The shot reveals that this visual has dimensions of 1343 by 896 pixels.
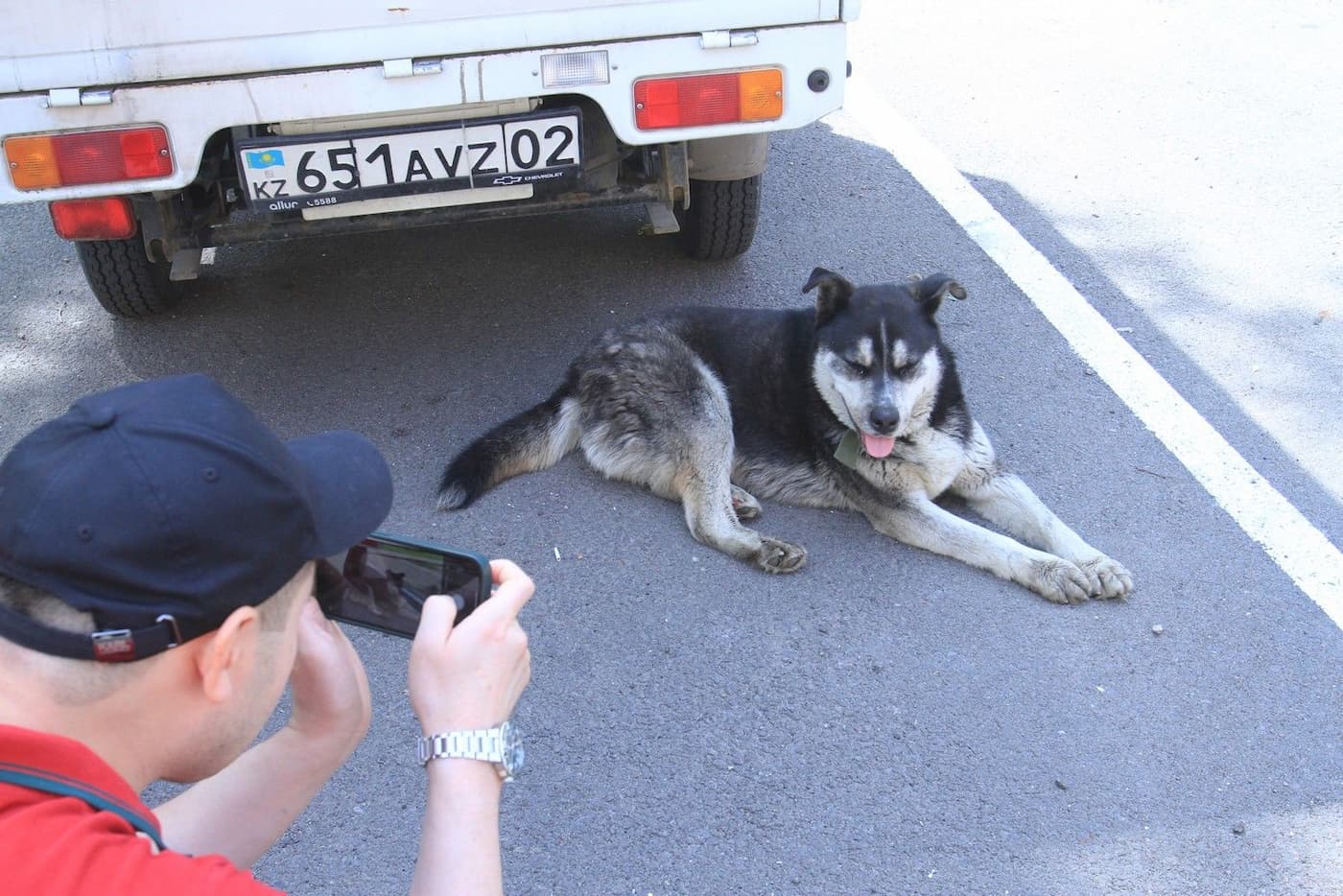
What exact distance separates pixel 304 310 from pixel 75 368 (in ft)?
3.05

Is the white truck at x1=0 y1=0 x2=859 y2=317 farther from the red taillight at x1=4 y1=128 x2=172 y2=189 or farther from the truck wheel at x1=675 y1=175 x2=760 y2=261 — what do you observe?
the truck wheel at x1=675 y1=175 x2=760 y2=261

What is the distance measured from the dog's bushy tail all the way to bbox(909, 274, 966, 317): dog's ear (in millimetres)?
1284

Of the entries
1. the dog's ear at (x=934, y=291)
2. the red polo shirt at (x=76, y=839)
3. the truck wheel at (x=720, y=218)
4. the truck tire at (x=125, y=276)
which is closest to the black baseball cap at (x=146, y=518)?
the red polo shirt at (x=76, y=839)

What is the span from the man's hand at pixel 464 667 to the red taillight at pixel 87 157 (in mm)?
2544

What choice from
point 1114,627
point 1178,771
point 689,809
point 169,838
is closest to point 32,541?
point 169,838

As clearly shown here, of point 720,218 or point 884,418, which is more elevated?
→ point 720,218

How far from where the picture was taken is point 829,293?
4113mm

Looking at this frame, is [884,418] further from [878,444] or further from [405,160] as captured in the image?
[405,160]

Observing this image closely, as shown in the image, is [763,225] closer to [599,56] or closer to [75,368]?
[599,56]

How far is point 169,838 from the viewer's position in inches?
74.3

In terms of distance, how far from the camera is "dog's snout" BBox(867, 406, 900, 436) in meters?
3.90

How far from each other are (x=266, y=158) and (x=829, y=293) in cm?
189

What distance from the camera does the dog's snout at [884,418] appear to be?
3900 millimetres

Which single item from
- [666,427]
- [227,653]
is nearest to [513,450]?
[666,427]
